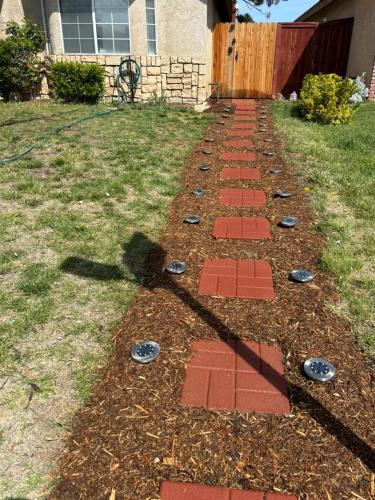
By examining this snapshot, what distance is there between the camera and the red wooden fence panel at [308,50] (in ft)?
40.0

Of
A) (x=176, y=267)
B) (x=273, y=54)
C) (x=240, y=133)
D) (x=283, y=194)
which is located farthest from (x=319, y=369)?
(x=273, y=54)

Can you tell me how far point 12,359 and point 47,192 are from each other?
9.20 feet

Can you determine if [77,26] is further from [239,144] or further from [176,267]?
[176,267]

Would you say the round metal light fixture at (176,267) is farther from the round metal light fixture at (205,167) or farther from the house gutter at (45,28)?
the house gutter at (45,28)

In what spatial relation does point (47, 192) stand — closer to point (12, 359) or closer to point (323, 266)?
point (12, 359)

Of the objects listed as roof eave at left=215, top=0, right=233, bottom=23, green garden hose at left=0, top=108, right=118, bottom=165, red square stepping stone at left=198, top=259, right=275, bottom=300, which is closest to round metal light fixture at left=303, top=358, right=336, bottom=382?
red square stepping stone at left=198, top=259, right=275, bottom=300

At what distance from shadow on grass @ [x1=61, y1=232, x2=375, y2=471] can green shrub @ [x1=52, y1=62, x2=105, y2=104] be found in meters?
7.54

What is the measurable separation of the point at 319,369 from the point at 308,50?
12.8 m

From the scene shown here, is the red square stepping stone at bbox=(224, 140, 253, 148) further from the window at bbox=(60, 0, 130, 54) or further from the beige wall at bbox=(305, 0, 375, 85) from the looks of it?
the beige wall at bbox=(305, 0, 375, 85)

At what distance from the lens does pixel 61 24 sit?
33.1 ft

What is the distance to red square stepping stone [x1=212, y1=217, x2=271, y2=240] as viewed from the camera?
3.84 metres

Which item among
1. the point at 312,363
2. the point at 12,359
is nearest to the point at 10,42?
the point at 12,359

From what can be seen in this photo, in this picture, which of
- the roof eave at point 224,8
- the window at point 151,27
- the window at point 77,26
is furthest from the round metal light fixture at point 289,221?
the roof eave at point 224,8

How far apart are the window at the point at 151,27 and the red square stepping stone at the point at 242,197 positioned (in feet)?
22.8
